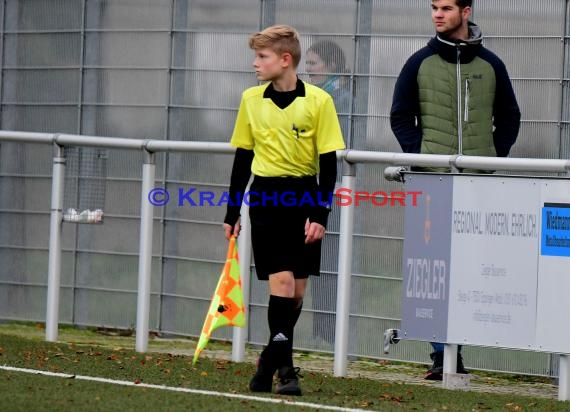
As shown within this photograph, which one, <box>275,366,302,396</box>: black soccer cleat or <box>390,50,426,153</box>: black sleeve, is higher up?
<box>390,50,426,153</box>: black sleeve

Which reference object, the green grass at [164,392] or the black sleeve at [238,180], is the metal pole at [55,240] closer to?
the green grass at [164,392]

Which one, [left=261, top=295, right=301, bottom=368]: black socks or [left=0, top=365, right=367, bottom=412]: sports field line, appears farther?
[left=261, top=295, right=301, bottom=368]: black socks

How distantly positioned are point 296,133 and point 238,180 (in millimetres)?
444

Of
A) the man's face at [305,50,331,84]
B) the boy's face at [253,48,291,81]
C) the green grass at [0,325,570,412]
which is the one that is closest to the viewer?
the green grass at [0,325,570,412]

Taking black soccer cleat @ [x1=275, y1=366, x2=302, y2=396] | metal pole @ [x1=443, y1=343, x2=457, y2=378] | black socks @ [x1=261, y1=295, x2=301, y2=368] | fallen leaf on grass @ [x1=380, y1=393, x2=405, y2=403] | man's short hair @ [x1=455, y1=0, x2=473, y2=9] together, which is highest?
man's short hair @ [x1=455, y1=0, x2=473, y2=9]

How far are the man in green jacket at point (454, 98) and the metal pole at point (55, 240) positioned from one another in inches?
94.6

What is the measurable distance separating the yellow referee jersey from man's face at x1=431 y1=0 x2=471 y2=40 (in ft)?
4.09

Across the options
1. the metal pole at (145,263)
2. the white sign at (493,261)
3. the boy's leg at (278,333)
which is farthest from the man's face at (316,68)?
the boy's leg at (278,333)

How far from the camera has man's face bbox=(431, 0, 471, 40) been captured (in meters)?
8.71

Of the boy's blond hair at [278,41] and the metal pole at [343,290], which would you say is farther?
the metal pole at [343,290]

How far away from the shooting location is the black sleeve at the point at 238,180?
7859 mm

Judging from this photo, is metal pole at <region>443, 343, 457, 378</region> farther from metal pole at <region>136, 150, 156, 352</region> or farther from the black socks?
metal pole at <region>136, 150, 156, 352</region>

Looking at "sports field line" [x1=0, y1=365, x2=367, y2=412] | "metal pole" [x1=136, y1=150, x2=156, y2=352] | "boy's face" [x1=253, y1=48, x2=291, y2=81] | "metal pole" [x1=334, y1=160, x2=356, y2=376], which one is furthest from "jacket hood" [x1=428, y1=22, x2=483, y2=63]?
"sports field line" [x1=0, y1=365, x2=367, y2=412]

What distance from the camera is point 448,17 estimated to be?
873 centimetres
